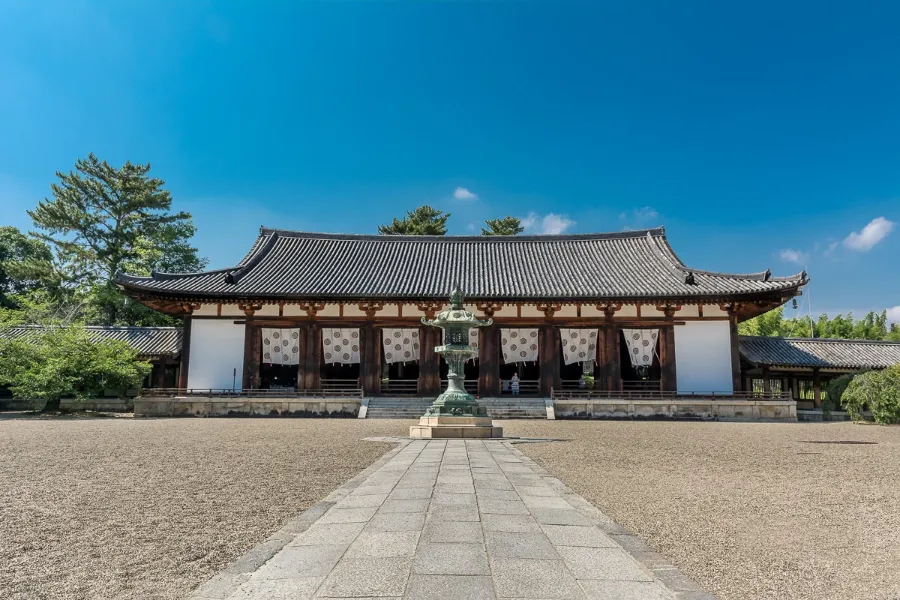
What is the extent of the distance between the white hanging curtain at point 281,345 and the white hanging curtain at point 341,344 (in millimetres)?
1115

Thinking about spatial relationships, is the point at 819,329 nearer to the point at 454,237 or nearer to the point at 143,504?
the point at 454,237

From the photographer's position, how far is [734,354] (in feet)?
66.2

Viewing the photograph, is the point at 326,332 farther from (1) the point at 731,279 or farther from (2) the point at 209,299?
(1) the point at 731,279

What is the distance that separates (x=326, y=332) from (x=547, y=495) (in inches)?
675

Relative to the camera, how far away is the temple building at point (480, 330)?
66.4 feet

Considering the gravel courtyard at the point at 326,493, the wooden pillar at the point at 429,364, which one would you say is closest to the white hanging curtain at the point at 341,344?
the wooden pillar at the point at 429,364

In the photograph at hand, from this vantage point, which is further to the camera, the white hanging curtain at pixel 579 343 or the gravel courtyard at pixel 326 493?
the white hanging curtain at pixel 579 343

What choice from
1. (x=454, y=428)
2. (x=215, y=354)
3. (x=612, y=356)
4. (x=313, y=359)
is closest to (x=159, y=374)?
(x=215, y=354)

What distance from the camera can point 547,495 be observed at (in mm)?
5215

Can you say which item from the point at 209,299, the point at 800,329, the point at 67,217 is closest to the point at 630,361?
the point at 209,299

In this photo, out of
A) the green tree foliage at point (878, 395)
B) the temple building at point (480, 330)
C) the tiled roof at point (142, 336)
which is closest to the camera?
the green tree foliage at point (878, 395)

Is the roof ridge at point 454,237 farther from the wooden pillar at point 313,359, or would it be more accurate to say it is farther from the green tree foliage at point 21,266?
the green tree foliage at point 21,266

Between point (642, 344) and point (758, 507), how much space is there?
16577 mm

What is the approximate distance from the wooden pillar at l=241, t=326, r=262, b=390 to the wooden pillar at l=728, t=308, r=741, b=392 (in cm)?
1790
